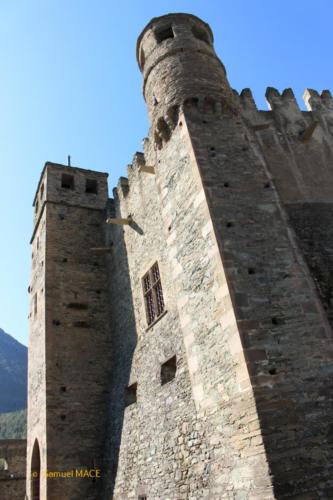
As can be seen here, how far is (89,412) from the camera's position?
12.2 meters

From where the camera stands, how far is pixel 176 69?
11078mm

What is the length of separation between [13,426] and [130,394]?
242 feet

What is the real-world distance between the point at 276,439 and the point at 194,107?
7673 mm

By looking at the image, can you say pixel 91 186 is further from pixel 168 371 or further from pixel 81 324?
pixel 168 371

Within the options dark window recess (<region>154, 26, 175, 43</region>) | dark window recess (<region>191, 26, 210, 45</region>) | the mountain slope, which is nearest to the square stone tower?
dark window recess (<region>154, 26, 175, 43</region>)

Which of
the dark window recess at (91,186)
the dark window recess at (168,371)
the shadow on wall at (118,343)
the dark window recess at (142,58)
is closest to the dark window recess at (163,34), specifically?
the dark window recess at (142,58)

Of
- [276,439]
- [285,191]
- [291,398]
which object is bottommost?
[276,439]

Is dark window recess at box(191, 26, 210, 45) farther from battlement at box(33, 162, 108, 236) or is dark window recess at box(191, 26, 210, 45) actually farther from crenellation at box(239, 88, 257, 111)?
battlement at box(33, 162, 108, 236)

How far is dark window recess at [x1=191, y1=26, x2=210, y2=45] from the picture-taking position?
41.2ft

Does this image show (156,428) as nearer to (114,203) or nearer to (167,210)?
(167,210)

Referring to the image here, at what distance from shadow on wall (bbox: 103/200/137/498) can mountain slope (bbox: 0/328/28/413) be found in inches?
4204

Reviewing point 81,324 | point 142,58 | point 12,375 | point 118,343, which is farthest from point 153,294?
A: point 12,375

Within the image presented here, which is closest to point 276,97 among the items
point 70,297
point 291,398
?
point 70,297

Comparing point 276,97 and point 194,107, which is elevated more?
point 276,97
